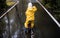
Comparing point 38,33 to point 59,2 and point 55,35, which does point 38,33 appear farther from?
point 59,2

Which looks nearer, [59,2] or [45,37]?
[45,37]

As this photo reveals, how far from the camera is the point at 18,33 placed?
34.8ft

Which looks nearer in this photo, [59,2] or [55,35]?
[55,35]

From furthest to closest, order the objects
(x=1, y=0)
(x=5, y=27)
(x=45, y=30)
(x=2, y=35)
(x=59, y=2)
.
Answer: (x=1, y=0) → (x=59, y=2) → (x=5, y=27) → (x=45, y=30) → (x=2, y=35)

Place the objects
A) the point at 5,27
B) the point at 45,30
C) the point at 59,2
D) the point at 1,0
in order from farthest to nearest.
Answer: the point at 1,0, the point at 59,2, the point at 5,27, the point at 45,30

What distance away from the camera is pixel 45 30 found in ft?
36.6

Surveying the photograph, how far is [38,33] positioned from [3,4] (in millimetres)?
14398

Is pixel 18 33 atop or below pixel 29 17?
below

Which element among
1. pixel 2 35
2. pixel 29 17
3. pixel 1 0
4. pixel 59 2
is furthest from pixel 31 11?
pixel 1 0

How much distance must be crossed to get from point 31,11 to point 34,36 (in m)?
1.26

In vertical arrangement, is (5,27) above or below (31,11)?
below

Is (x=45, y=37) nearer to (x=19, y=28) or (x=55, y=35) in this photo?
(x=55, y=35)

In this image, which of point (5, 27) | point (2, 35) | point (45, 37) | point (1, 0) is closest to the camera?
point (45, 37)

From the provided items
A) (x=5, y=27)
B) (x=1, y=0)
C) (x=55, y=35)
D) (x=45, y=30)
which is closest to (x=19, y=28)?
(x=5, y=27)
